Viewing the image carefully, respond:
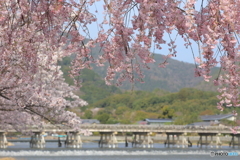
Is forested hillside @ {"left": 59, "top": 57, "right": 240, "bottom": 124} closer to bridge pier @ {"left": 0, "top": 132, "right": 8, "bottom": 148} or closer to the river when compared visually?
bridge pier @ {"left": 0, "top": 132, "right": 8, "bottom": 148}

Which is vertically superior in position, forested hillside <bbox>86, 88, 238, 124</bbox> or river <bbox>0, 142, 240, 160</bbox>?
forested hillside <bbox>86, 88, 238, 124</bbox>

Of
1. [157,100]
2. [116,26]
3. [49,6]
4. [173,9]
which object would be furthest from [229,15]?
[157,100]

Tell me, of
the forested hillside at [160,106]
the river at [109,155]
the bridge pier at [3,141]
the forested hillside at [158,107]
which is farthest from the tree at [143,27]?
the forested hillside at [160,106]

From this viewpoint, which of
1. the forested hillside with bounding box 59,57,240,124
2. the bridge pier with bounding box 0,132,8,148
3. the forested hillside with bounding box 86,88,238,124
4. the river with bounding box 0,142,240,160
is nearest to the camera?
the river with bounding box 0,142,240,160

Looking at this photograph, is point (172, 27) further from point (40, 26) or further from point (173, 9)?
point (40, 26)

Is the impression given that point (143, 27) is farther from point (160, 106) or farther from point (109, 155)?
point (160, 106)

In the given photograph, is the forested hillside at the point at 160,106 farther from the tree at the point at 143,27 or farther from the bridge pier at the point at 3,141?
the tree at the point at 143,27

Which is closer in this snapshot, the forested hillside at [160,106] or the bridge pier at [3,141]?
the bridge pier at [3,141]

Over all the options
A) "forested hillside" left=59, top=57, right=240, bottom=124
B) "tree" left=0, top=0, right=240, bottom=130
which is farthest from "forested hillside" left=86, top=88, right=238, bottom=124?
"tree" left=0, top=0, right=240, bottom=130

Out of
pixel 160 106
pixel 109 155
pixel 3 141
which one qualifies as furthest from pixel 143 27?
pixel 160 106

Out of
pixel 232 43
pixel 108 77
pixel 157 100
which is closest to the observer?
pixel 232 43

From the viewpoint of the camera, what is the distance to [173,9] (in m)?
5.24

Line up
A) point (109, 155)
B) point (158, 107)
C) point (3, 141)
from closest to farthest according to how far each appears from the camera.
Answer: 1. point (109, 155)
2. point (3, 141)
3. point (158, 107)

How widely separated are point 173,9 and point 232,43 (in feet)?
2.65
